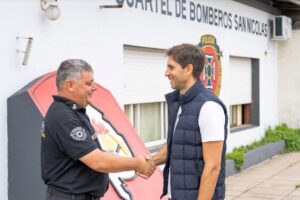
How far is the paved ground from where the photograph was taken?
8.56 meters

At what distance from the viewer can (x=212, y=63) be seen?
10109 mm

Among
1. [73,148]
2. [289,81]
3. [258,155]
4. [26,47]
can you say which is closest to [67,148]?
[73,148]

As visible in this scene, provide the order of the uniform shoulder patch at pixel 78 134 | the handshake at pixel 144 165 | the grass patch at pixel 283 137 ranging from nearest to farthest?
the uniform shoulder patch at pixel 78 134 → the handshake at pixel 144 165 → the grass patch at pixel 283 137

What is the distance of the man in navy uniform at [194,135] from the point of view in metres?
3.69

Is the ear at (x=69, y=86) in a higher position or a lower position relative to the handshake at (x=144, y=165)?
higher

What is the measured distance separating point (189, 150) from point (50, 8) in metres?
2.64

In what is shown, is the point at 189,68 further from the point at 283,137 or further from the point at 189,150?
the point at 283,137

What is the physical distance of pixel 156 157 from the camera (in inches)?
169

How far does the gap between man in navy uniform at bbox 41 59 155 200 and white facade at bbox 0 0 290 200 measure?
5.73ft

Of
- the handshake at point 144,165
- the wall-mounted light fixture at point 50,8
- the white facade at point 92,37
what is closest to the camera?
the handshake at point 144,165

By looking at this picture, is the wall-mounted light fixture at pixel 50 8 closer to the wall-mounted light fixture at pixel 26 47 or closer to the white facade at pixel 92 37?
the white facade at pixel 92 37

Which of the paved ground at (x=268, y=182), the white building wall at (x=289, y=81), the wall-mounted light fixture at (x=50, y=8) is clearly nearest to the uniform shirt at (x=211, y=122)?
the wall-mounted light fixture at (x=50, y=8)

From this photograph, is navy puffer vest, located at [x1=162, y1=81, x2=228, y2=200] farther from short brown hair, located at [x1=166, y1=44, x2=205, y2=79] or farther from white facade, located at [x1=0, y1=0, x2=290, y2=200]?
white facade, located at [x1=0, y1=0, x2=290, y2=200]

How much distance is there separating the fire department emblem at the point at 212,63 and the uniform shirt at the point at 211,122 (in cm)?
600
